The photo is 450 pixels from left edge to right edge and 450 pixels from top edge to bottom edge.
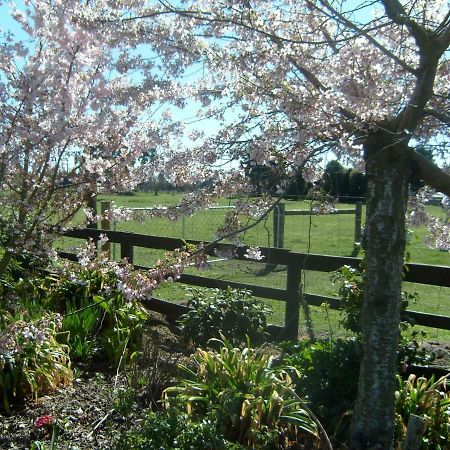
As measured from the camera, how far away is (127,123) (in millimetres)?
4473

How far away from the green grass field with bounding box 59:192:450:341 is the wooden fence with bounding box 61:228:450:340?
16 centimetres

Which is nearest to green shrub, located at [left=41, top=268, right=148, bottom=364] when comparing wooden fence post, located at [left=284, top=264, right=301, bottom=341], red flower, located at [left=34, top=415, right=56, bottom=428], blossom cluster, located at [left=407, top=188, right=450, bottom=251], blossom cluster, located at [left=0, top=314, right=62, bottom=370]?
blossom cluster, located at [left=0, top=314, right=62, bottom=370]

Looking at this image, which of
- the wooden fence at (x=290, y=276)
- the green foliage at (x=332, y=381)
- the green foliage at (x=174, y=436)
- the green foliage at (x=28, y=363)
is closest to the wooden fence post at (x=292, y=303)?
the wooden fence at (x=290, y=276)

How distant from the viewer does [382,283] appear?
10.2 feet

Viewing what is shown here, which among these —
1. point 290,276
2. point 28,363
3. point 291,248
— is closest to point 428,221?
point 290,276

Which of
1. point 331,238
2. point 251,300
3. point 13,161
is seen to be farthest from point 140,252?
point 13,161

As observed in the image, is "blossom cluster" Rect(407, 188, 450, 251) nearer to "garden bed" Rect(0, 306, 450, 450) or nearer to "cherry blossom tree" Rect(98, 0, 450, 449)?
"cherry blossom tree" Rect(98, 0, 450, 449)

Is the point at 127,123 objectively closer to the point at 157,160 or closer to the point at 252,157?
the point at 157,160

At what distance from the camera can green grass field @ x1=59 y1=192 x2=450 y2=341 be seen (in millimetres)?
6809

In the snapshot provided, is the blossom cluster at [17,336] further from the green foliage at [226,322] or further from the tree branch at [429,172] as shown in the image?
the tree branch at [429,172]

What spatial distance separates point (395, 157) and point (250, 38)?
1.03 meters

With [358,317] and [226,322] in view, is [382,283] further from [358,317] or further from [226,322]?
[226,322]

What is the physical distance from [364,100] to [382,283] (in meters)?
0.91

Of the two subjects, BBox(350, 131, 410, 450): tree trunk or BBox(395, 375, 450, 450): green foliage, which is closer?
BBox(350, 131, 410, 450): tree trunk
